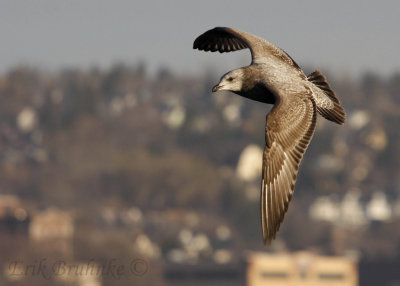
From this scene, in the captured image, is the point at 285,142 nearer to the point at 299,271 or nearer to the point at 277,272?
the point at 299,271

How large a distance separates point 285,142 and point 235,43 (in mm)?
3236

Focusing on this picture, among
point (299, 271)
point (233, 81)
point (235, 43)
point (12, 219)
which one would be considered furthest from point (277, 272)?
point (233, 81)

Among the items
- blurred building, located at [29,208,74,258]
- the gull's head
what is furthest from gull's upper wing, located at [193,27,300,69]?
blurred building, located at [29,208,74,258]

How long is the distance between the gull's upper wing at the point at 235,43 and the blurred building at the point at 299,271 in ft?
220

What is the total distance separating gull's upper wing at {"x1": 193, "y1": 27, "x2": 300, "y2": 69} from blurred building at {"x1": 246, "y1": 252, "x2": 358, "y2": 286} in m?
67.2

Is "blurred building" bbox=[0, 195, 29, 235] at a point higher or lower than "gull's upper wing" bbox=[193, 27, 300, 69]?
higher

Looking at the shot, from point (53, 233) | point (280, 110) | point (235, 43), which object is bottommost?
point (280, 110)

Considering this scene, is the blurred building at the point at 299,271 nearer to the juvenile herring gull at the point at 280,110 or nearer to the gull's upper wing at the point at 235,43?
the gull's upper wing at the point at 235,43

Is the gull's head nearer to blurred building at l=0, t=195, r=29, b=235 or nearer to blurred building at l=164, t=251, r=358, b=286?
blurred building at l=164, t=251, r=358, b=286

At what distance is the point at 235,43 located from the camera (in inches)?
758

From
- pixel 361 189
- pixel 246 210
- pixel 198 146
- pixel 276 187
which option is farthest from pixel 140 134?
pixel 276 187

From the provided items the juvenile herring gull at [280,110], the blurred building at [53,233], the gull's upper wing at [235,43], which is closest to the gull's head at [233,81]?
the juvenile herring gull at [280,110]

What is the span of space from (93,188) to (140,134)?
101 ft

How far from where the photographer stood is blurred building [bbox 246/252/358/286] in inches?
3413
